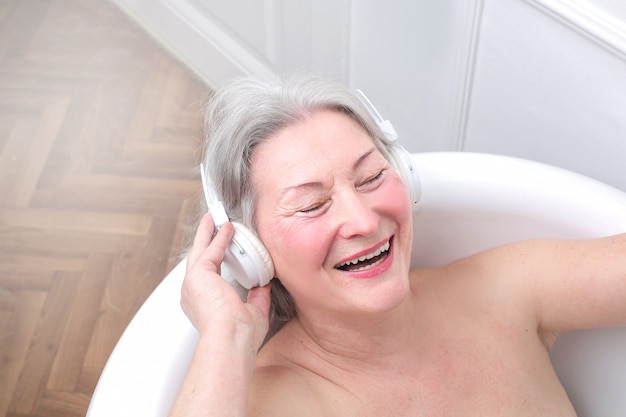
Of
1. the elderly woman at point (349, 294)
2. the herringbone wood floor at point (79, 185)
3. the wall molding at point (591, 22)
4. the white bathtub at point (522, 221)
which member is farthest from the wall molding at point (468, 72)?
the herringbone wood floor at point (79, 185)

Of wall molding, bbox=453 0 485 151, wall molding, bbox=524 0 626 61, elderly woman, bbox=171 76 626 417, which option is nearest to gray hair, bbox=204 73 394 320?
elderly woman, bbox=171 76 626 417

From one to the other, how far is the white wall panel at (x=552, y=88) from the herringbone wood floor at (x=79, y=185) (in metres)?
1.13

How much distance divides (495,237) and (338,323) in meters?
0.47

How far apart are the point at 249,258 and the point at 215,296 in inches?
3.4

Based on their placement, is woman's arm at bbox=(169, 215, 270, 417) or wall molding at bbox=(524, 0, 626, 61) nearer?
woman's arm at bbox=(169, 215, 270, 417)

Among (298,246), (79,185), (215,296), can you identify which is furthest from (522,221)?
(79,185)

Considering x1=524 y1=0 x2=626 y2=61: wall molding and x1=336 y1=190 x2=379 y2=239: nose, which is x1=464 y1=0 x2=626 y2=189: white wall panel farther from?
x1=336 y1=190 x2=379 y2=239: nose

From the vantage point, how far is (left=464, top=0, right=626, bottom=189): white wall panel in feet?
6.10

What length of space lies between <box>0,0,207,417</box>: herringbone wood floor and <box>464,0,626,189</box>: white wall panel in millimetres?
1134

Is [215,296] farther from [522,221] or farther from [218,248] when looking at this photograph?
[522,221]

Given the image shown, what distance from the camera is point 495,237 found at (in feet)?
6.13

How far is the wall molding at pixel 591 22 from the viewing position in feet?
5.82

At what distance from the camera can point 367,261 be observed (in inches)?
59.4

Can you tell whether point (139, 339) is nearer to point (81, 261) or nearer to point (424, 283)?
point (424, 283)
